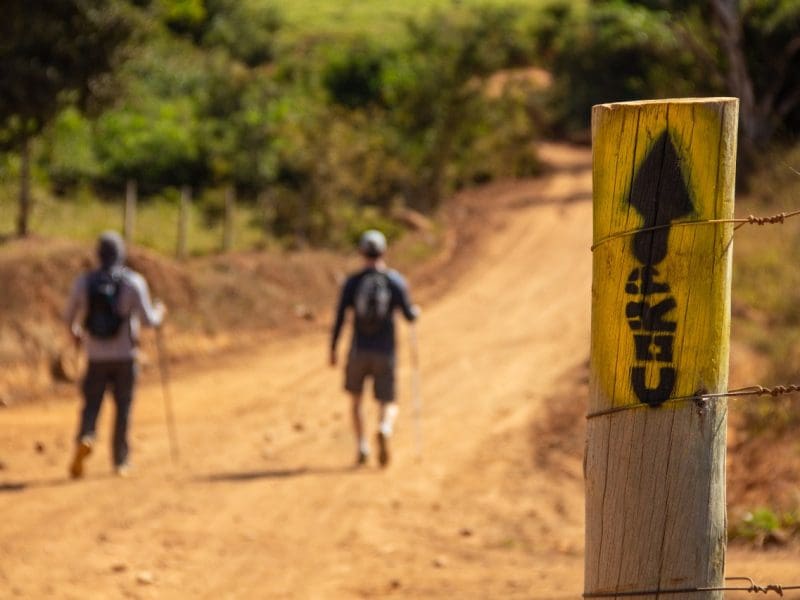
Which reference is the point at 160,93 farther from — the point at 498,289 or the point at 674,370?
the point at 674,370

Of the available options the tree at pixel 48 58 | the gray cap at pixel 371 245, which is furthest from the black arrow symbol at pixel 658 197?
the tree at pixel 48 58

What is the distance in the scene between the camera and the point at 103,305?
9469 mm

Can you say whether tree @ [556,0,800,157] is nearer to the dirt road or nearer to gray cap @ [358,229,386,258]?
the dirt road

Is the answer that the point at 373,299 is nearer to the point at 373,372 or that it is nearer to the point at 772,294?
the point at 373,372

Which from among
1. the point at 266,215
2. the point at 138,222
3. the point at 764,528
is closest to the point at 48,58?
the point at 138,222

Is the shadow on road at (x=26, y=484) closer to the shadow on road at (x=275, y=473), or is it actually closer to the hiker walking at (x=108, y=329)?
the hiker walking at (x=108, y=329)

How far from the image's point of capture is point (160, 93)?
36.1 metres

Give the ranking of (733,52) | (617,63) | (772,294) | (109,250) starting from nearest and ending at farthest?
(109,250) < (772,294) < (733,52) < (617,63)

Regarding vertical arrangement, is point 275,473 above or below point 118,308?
below

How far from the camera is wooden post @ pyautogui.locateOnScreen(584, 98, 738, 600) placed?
309 cm

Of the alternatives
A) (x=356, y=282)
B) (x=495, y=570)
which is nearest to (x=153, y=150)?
(x=356, y=282)

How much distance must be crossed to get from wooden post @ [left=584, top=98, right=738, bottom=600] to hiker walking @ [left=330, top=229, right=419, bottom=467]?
677 centimetres

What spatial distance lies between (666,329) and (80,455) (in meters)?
7.17


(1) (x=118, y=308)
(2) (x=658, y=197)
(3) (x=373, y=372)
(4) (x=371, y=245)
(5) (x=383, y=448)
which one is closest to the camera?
Answer: (2) (x=658, y=197)
